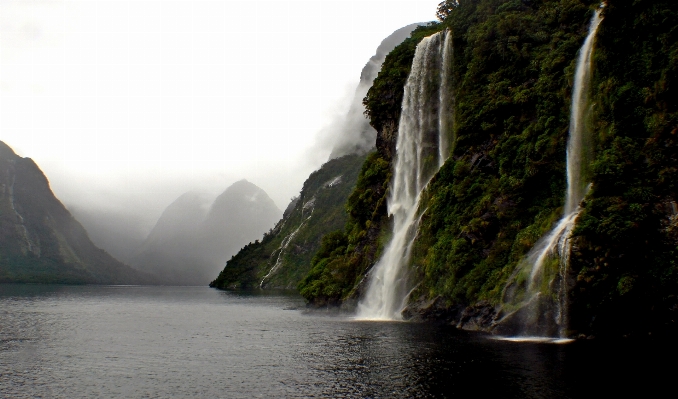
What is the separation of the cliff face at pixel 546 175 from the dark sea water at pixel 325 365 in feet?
11.2

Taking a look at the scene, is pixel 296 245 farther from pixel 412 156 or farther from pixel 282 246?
pixel 412 156

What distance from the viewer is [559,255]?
31.2m

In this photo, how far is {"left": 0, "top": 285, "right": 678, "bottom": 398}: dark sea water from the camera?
65.1 feet

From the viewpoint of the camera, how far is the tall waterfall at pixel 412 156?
50.5m

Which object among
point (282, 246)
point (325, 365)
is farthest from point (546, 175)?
point (282, 246)

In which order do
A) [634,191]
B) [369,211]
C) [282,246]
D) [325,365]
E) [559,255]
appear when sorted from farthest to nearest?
[282,246] → [369,211] → [559,255] → [634,191] → [325,365]

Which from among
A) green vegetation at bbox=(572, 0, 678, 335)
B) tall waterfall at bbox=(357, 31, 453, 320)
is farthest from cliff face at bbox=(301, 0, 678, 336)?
tall waterfall at bbox=(357, 31, 453, 320)

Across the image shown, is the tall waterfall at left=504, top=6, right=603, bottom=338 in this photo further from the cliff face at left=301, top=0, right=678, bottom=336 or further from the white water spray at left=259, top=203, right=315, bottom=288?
the white water spray at left=259, top=203, right=315, bottom=288

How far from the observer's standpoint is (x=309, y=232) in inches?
6777

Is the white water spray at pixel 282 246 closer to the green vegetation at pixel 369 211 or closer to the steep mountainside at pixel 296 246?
the steep mountainside at pixel 296 246

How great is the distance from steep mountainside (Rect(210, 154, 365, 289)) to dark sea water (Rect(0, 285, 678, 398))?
11741 centimetres

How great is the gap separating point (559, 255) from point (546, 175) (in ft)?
31.3

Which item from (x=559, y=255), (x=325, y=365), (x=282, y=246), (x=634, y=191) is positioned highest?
(x=282, y=246)

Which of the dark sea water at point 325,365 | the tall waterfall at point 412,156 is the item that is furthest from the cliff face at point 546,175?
the dark sea water at point 325,365
